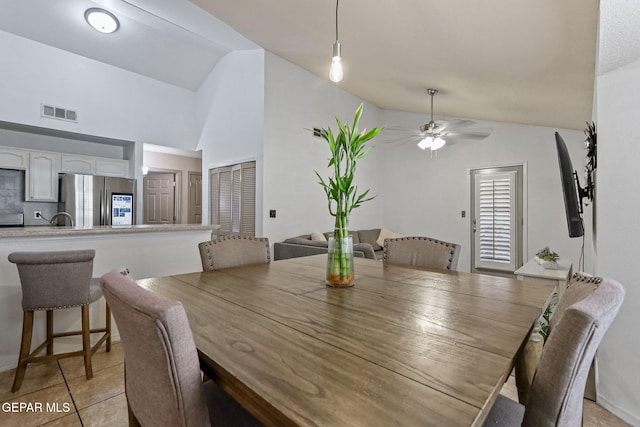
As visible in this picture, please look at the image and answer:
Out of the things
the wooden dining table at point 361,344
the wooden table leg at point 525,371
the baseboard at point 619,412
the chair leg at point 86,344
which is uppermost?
the wooden dining table at point 361,344

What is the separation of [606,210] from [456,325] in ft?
5.23

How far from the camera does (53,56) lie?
14.3ft

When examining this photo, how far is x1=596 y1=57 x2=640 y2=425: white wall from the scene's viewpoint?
1.69m

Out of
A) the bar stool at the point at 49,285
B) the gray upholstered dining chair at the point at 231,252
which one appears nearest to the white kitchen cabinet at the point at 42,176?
the bar stool at the point at 49,285

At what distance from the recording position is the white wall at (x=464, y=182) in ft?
15.1

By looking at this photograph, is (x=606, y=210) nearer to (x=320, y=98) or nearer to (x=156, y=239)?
(x=156, y=239)

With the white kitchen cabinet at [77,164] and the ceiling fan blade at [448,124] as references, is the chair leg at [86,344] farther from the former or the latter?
the ceiling fan blade at [448,124]

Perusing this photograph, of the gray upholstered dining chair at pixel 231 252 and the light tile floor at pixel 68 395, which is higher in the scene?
the gray upholstered dining chair at pixel 231 252

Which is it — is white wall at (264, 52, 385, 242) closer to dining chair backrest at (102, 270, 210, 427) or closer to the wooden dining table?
the wooden dining table

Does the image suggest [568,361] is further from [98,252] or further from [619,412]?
[98,252]

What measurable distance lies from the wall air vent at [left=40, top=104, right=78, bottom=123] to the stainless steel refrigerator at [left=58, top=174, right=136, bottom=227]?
2.70 ft

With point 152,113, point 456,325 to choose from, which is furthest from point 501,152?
point 152,113

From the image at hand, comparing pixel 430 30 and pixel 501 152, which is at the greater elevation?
pixel 430 30

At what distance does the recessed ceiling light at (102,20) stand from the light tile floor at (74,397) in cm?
435
